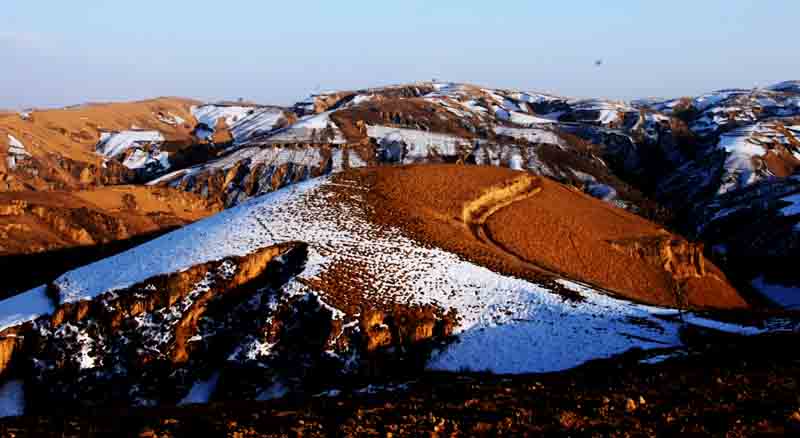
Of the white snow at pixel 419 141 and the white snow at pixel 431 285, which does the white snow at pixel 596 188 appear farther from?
the white snow at pixel 431 285

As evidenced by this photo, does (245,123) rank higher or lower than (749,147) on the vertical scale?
lower

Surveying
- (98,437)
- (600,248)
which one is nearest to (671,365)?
(98,437)

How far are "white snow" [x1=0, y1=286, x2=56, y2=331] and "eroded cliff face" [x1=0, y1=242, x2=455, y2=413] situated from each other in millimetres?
468

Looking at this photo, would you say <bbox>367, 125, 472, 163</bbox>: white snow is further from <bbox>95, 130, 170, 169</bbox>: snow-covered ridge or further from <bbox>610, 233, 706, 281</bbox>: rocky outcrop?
<bbox>610, 233, 706, 281</bbox>: rocky outcrop

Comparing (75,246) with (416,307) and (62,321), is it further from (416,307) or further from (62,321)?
(416,307)

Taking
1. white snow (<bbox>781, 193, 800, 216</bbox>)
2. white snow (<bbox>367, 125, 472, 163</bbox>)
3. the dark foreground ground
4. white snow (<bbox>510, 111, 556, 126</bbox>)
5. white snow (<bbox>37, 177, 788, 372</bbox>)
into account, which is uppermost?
the dark foreground ground

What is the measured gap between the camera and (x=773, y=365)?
13.8 meters

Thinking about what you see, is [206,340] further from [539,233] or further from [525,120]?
[525,120]

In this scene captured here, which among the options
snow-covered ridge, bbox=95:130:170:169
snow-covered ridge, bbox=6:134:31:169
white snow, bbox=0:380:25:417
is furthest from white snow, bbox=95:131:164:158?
white snow, bbox=0:380:25:417

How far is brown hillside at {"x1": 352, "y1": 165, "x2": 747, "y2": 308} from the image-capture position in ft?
107

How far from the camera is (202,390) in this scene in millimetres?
24047

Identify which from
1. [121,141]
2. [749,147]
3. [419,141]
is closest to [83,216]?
[419,141]

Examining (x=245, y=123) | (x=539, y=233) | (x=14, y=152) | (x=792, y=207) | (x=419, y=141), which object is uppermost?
(x=539, y=233)

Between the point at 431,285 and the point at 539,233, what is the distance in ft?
40.2
